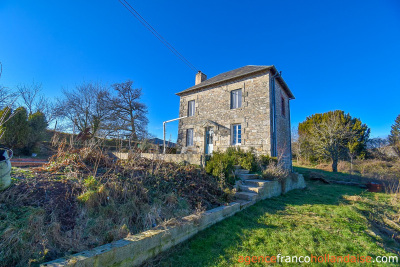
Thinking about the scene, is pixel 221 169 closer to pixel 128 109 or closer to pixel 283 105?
pixel 283 105

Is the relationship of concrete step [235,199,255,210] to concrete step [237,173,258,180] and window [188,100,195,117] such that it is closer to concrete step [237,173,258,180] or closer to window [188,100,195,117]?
concrete step [237,173,258,180]

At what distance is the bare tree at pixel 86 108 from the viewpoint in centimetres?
1461

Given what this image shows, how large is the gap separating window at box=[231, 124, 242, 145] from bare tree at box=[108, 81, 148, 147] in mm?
8911

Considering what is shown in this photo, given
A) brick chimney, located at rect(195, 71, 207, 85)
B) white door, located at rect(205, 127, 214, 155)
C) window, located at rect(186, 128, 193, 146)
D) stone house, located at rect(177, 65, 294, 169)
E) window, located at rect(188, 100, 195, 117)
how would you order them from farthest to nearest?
brick chimney, located at rect(195, 71, 207, 85) → window, located at rect(188, 100, 195, 117) → window, located at rect(186, 128, 193, 146) → white door, located at rect(205, 127, 214, 155) → stone house, located at rect(177, 65, 294, 169)

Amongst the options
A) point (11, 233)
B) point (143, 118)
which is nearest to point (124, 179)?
point (11, 233)

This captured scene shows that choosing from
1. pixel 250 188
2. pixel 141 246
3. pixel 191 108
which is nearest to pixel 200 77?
pixel 191 108

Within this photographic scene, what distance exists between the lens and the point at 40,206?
233 cm

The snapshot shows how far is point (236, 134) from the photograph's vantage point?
33.0 feet

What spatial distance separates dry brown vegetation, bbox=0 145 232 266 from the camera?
183cm

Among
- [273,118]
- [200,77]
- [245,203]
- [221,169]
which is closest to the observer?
[245,203]

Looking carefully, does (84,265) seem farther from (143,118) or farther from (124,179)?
(143,118)

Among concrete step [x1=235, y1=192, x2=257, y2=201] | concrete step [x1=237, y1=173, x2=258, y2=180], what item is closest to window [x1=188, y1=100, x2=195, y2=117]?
concrete step [x1=237, y1=173, x2=258, y2=180]

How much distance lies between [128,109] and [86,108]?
3314 millimetres

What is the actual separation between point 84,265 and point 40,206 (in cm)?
132
